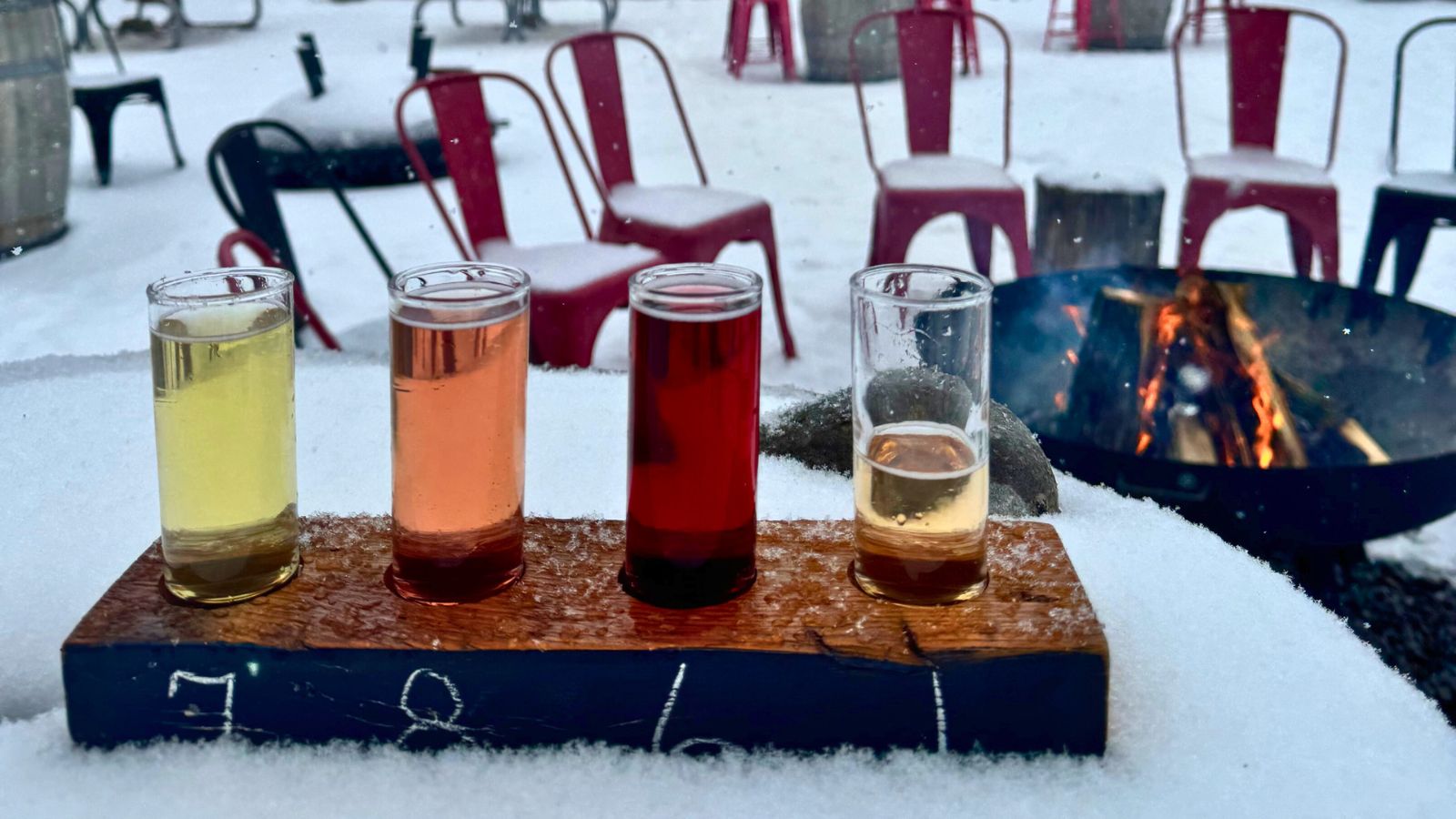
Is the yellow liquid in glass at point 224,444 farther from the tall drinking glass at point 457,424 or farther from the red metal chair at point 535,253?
the red metal chair at point 535,253

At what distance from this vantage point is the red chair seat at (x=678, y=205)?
3.18 m

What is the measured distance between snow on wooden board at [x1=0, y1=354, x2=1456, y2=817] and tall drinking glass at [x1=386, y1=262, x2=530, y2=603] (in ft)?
0.44

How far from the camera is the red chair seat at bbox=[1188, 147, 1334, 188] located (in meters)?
3.53

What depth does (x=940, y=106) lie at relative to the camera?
404 cm

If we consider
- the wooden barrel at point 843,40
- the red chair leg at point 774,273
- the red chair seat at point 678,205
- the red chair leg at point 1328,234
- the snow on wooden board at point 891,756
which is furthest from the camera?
the wooden barrel at point 843,40

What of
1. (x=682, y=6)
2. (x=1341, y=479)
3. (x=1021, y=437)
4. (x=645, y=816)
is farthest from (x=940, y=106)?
(x=682, y=6)

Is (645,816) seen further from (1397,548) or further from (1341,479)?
(1397,548)

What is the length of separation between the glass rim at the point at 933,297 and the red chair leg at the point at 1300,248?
3.29 meters

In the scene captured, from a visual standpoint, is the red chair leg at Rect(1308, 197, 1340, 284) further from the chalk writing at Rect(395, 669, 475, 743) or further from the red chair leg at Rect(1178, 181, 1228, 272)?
the chalk writing at Rect(395, 669, 475, 743)

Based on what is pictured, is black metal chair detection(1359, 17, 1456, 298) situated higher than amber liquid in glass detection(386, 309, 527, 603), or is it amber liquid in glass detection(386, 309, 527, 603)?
amber liquid in glass detection(386, 309, 527, 603)

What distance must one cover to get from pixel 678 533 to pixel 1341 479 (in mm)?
1334

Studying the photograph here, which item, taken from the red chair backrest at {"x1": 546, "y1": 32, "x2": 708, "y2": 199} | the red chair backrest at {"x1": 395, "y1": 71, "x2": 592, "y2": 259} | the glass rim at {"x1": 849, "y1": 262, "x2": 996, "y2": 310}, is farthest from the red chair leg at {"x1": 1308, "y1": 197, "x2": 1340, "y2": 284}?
the glass rim at {"x1": 849, "y1": 262, "x2": 996, "y2": 310}

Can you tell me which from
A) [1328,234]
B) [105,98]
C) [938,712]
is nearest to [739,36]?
[105,98]

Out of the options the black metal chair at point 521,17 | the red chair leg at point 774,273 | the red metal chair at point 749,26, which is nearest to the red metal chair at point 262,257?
the red chair leg at point 774,273
